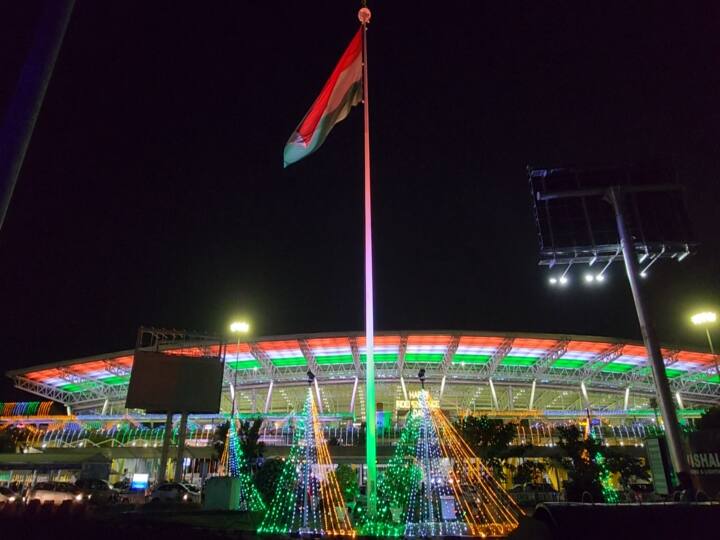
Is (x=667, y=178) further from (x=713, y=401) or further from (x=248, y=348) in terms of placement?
(x=713, y=401)

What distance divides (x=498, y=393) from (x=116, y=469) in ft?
150

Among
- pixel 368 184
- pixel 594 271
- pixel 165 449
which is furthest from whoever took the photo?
pixel 165 449

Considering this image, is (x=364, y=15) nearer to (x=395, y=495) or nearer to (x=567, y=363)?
(x=395, y=495)

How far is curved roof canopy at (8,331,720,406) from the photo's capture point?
168 feet

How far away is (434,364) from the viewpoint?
57.2 metres

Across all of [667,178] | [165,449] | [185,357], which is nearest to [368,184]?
[667,178]

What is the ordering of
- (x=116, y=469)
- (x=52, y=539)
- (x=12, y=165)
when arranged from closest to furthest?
(x=52, y=539) < (x=12, y=165) < (x=116, y=469)

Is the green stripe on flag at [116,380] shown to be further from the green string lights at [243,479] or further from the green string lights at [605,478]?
the green string lights at [605,478]

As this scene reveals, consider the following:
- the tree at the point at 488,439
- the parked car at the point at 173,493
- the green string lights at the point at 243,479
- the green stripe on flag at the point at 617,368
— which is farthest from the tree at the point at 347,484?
the green stripe on flag at the point at 617,368

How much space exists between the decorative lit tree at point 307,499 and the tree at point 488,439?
14.4 m

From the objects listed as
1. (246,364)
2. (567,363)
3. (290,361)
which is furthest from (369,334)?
(567,363)

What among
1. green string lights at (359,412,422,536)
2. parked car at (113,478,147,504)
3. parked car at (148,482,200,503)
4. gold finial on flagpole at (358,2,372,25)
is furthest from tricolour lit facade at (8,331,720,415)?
gold finial on flagpole at (358,2,372,25)

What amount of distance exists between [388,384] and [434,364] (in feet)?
25.0

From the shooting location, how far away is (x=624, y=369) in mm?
57844
